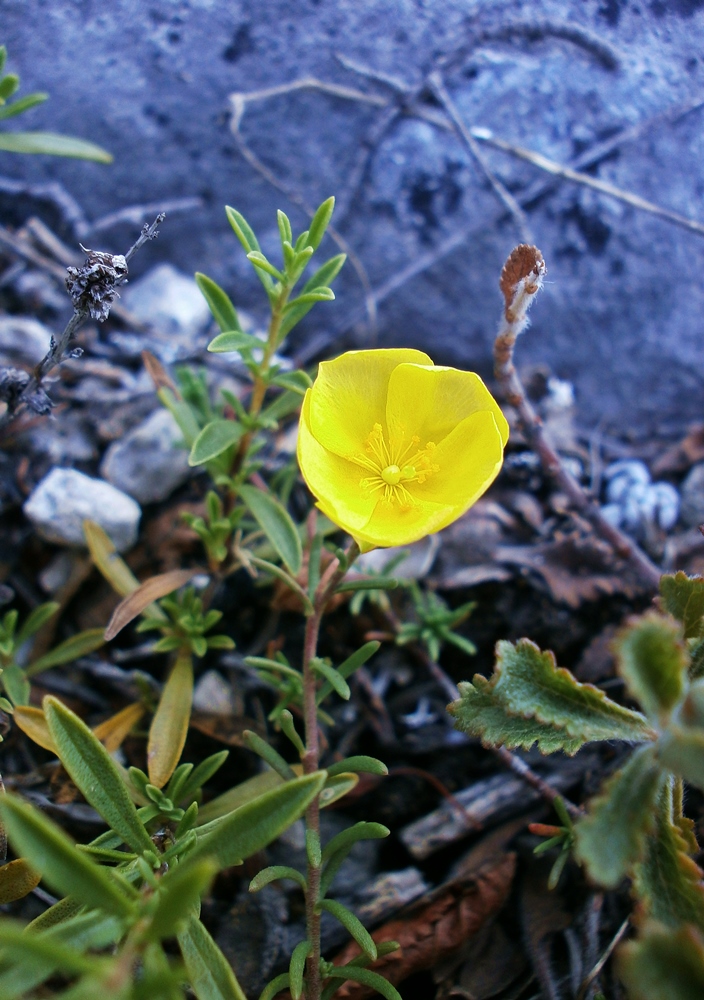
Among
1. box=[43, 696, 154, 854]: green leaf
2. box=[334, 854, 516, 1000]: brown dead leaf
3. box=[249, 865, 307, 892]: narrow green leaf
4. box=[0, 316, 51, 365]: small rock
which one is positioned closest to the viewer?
box=[43, 696, 154, 854]: green leaf

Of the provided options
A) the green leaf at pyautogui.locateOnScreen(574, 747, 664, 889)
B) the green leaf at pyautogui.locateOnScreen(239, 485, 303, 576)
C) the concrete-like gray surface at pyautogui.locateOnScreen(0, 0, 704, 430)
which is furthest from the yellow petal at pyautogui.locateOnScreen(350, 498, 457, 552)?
the concrete-like gray surface at pyautogui.locateOnScreen(0, 0, 704, 430)

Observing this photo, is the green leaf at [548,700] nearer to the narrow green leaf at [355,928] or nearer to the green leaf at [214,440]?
the narrow green leaf at [355,928]

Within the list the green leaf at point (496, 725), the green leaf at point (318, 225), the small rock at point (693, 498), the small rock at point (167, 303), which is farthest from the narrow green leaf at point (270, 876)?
the small rock at point (167, 303)

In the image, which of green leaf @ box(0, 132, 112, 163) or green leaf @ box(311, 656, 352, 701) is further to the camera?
green leaf @ box(0, 132, 112, 163)

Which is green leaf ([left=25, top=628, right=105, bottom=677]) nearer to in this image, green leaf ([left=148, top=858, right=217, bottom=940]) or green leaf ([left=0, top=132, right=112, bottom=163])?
green leaf ([left=148, top=858, right=217, bottom=940])

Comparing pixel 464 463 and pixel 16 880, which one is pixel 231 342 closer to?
pixel 464 463

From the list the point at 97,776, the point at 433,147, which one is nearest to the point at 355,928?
the point at 97,776
